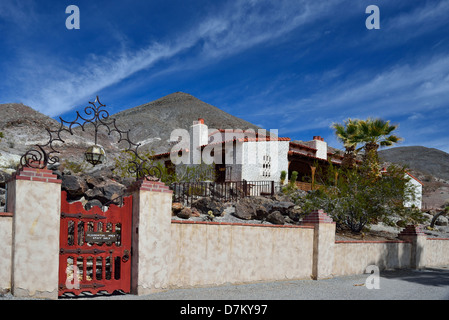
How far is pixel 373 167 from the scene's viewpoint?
22.5m

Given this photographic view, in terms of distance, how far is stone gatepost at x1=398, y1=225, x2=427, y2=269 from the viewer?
16.4m

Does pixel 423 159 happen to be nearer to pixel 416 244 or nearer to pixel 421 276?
pixel 416 244

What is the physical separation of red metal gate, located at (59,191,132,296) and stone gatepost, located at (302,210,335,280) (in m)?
5.71

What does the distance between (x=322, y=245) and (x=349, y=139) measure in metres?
13.7

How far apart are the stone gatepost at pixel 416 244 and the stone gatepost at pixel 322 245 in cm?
608

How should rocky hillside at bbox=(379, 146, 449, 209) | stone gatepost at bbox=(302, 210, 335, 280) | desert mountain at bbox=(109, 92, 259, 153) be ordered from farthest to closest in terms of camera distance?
1. rocky hillside at bbox=(379, 146, 449, 209)
2. desert mountain at bbox=(109, 92, 259, 153)
3. stone gatepost at bbox=(302, 210, 335, 280)

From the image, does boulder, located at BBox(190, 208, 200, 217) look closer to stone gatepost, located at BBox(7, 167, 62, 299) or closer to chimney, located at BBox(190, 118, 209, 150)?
stone gatepost, located at BBox(7, 167, 62, 299)

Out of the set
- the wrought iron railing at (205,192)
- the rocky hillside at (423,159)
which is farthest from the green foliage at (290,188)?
the rocky hillside at (423,159)

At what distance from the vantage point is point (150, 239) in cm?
862

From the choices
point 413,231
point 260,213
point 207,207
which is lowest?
point 413,231

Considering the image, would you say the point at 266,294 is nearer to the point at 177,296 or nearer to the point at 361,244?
the point at 177,296

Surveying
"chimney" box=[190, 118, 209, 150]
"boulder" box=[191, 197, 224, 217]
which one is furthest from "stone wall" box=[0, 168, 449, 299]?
"chimney" box=[190, 118, 209, 150]

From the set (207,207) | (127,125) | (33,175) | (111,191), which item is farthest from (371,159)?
(127,125)
